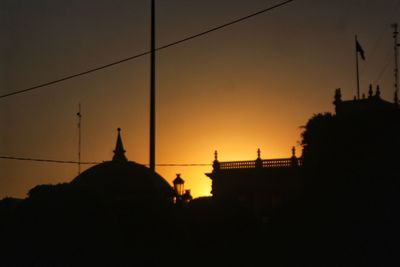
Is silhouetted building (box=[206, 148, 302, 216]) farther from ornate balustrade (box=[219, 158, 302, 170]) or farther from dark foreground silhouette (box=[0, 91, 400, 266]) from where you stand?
dark foreground silhouette (box=[0, 91, 400, 266])

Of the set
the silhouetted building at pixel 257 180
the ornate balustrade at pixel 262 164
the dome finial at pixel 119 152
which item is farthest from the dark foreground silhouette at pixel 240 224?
the silhouetted building at pixel 257 180

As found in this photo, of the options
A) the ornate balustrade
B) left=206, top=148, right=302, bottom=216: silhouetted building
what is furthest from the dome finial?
the ornate balustrade

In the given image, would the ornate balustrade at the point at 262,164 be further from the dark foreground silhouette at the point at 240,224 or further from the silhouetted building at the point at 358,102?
the dark foreground silhouette at the point at 240,224

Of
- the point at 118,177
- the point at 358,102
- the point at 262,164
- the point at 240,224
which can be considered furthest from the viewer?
the point at 262,164

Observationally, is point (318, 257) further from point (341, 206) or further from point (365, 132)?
point (365, 132)

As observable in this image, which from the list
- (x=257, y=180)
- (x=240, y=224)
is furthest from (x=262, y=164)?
(x=240, y=224)

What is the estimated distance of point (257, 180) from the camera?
2557 inches

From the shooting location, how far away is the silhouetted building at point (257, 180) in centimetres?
6269

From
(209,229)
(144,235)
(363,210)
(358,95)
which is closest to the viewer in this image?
(144,235)

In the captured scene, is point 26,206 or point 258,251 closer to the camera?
point 26,206

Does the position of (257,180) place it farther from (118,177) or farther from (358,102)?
(118,177)

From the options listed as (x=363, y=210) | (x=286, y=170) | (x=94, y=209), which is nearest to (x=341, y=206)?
(x=363, y=210)

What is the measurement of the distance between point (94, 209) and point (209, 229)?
580 cm

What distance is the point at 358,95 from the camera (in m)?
52.3
